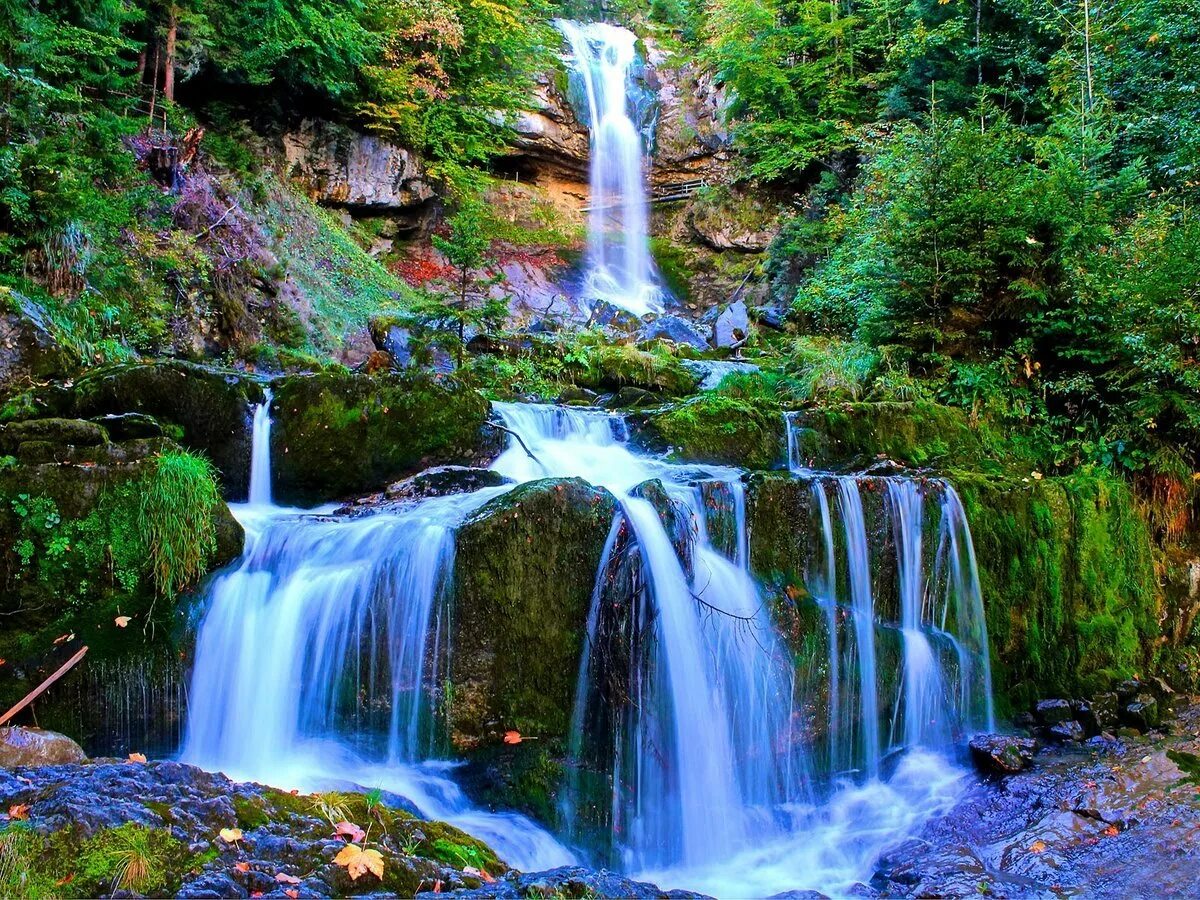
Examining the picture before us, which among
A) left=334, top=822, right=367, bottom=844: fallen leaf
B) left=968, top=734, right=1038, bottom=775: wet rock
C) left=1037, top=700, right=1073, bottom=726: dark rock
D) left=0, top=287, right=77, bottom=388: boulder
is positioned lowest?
left=968, top=734, right=1038, bottom=775: wet rock

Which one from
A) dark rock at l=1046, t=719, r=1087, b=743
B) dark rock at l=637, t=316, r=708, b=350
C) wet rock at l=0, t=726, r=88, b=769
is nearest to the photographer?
→ wet rock at l=0, t=726, r=88, b=769

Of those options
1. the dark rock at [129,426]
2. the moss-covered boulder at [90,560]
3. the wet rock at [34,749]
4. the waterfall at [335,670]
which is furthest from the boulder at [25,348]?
the wet rock at [34,749]

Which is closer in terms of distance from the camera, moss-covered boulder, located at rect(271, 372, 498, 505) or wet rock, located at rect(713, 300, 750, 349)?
moss-covered boulder, located at rect(271, 372, 498, 505)

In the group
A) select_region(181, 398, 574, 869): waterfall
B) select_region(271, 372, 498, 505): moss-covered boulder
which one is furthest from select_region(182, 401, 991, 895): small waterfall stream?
select_region(271, 372, 498, 505): moss-covered boulder

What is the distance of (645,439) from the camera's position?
8266mm

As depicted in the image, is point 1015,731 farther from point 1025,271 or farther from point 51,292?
point 51,292

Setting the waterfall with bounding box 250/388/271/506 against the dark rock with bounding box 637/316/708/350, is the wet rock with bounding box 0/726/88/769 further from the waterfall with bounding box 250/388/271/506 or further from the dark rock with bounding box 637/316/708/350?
the dark rock with bounding box 637/316/708/350

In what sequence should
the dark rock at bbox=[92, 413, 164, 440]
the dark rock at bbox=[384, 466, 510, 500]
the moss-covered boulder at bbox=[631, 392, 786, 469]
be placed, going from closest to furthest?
the dark rock at bbox=[92, 413, 164, 440] < the dark rock at bbox=[384, 466, 510, 500] < the moss-covered boulder at bbox=[631, 392, 786, 469]

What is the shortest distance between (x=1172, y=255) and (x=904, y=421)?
3057 mm

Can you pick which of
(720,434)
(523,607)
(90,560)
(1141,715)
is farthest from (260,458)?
(1141,715)

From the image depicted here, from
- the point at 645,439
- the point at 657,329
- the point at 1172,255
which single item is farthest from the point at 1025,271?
the point at 657,329

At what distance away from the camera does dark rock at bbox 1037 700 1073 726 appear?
6398 mm

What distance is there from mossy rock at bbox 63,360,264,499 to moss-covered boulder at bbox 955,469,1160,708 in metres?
6.70

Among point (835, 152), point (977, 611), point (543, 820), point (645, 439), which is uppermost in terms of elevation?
point (835, 152)
